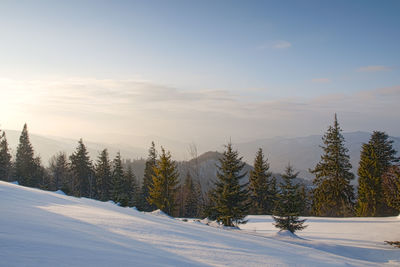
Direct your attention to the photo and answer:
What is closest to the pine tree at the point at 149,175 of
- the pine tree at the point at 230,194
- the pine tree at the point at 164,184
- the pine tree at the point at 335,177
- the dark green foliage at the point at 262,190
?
the pine tree at the point at 164,184

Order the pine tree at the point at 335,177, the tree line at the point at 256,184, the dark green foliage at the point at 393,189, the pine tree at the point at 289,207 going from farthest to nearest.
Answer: the pine tree at the point at 335,177 < the tree line at the point at 256,184 < the pine tree at the point at 289,207 < the dark green foliage at the point at 393,189

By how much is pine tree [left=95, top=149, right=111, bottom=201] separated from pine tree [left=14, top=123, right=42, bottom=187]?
9.23 metres

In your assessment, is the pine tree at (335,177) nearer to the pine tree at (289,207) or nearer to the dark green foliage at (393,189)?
the dark green foliage at (393,189)

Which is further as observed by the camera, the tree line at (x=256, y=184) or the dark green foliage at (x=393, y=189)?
the tree line at (x=256, y=184)

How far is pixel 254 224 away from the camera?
72.1 ft

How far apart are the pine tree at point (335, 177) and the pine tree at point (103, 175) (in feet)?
106

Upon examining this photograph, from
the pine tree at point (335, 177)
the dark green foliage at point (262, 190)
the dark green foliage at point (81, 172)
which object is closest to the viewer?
the pine tree at point (335, 177)

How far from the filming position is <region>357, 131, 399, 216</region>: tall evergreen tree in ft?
83.5

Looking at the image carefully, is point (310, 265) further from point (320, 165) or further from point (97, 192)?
point (97, 192)

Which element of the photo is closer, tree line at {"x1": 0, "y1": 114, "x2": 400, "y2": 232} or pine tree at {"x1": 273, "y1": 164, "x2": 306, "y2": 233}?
pine tree at {"x1": 273, "y1": 164, "x2": 306, "y2": 233}

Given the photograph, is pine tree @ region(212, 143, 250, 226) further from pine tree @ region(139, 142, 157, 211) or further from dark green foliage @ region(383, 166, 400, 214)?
pine tree @ region(139, 142, 157, 211)

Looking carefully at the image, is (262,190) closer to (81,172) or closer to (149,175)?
(149,175)

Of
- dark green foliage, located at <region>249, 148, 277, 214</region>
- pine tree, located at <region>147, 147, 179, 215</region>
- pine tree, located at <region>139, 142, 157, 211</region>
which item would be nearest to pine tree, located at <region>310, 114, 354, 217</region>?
dark green foliage, located at <region>249, 148, 277, 214</region>

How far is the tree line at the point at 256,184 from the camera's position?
16516 millimetres
